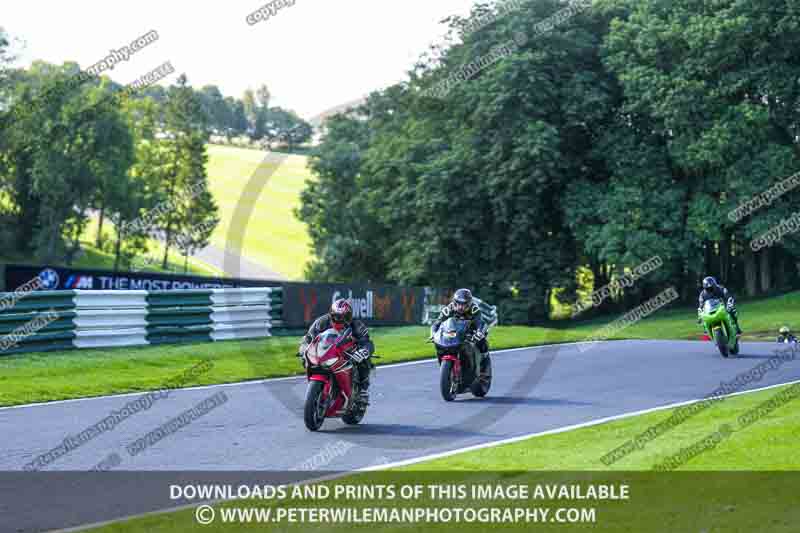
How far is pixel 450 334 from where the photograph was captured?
51.6 ft

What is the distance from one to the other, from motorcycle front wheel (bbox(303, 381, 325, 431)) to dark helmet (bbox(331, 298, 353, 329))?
0.76 meters

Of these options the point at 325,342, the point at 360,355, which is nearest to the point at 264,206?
the point at 360,355

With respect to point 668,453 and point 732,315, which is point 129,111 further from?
point 668,453

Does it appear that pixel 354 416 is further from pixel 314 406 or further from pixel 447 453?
pixel 447 453

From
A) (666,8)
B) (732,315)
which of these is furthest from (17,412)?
(666,8)

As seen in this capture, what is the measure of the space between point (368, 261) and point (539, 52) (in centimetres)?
1654

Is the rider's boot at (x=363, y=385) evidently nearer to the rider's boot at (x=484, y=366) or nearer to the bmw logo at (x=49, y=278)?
the rider's boot at (x=484, y=366)

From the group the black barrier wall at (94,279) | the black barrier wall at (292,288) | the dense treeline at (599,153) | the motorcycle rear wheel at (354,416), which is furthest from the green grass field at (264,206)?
the motorcycle rear wheel at (354,416)

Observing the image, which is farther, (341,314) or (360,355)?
(360,355)

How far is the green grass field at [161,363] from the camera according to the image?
17.5 m

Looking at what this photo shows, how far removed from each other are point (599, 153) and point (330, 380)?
36.5m

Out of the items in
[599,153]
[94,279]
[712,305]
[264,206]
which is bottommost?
[712,305]

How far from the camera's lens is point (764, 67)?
4403cm
